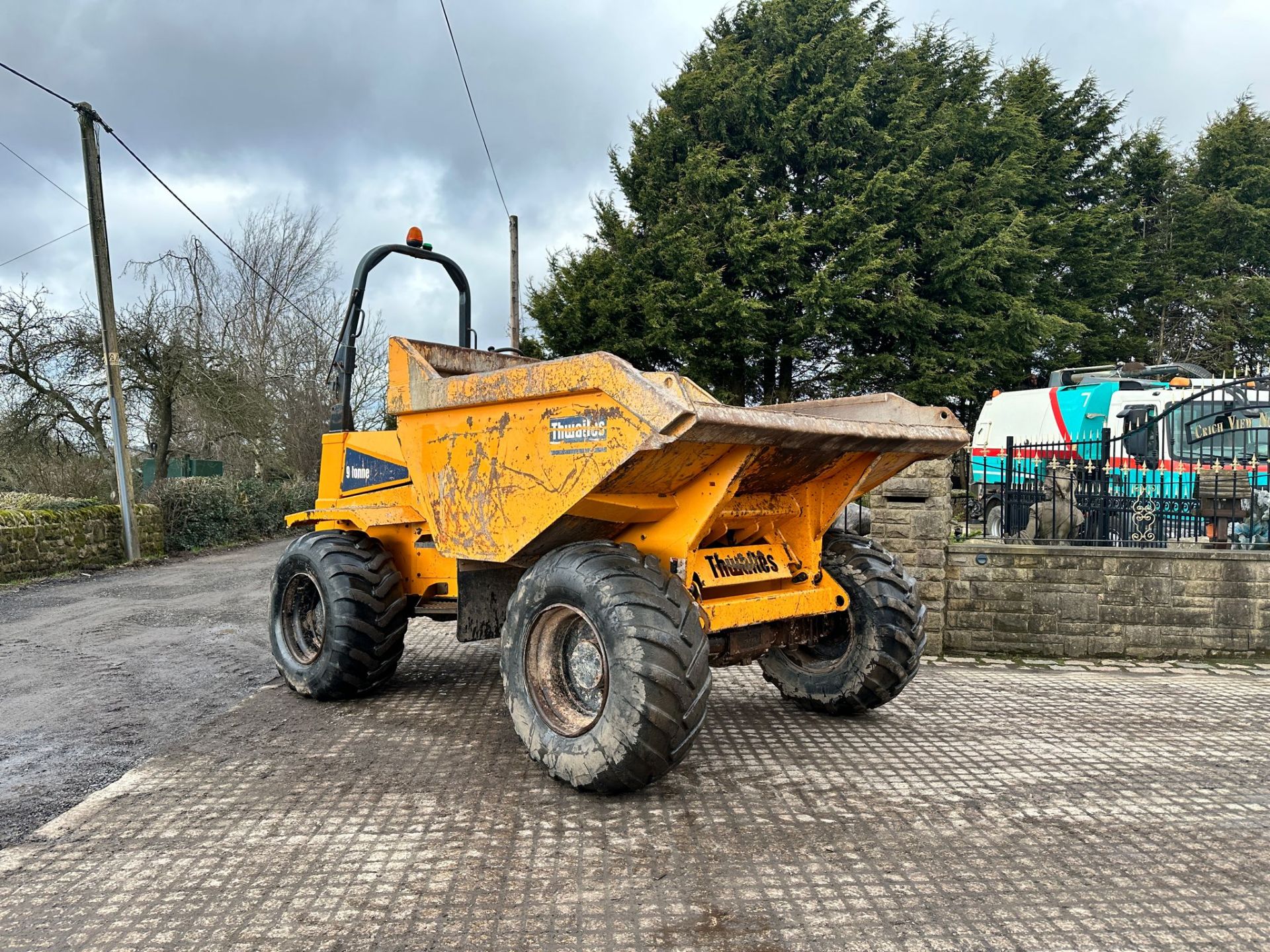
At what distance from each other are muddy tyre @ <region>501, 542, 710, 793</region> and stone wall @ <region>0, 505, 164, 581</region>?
11.0 meters

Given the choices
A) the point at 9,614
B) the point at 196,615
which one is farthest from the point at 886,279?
the point at 9,614

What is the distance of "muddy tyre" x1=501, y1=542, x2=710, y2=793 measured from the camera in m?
3.68

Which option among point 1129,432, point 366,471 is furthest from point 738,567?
point 1129,432

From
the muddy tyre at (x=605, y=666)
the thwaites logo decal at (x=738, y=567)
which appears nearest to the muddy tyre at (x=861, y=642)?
the thwaites logo decal at (x=738, y=567)

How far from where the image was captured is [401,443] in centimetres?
518

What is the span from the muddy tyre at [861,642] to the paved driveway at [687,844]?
202mm

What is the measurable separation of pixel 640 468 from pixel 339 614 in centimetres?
243

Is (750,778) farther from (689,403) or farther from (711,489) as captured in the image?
(689,403)

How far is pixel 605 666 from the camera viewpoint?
399 centimetres

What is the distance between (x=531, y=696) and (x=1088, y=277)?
927 inches

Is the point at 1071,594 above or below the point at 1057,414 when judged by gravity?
below

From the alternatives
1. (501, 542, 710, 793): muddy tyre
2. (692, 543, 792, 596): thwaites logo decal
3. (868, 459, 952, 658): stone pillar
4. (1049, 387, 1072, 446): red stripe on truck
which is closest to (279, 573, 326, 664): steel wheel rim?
(501, 542, 710, 793): muddy tyre

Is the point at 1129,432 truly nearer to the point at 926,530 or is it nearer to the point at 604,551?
the point at 926,530

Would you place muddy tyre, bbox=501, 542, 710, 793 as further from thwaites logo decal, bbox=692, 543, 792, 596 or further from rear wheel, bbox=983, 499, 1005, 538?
rear wheel, bbox=983, 499, 1005, 538
